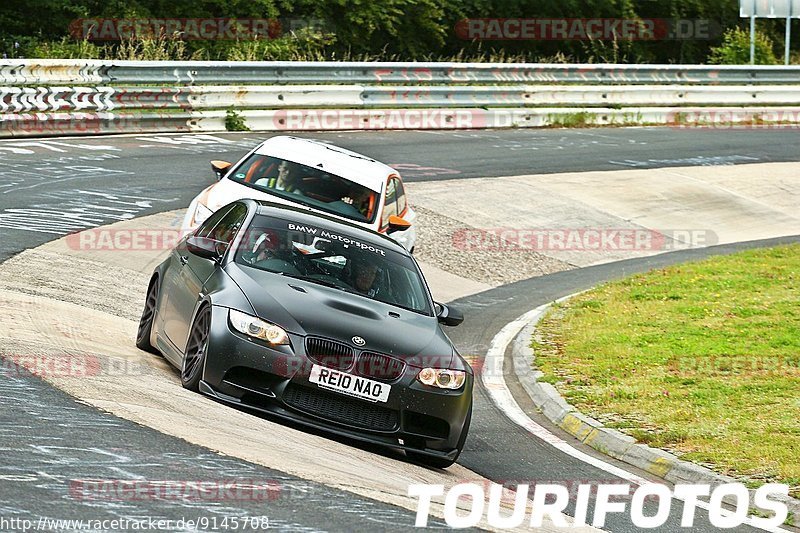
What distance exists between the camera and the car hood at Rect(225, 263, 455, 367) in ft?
28.0

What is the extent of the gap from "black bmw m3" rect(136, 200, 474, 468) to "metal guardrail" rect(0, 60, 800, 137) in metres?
13.0

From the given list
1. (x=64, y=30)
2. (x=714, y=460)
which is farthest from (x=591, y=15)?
(x=714, y=460)

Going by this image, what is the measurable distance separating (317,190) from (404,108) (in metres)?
13.3

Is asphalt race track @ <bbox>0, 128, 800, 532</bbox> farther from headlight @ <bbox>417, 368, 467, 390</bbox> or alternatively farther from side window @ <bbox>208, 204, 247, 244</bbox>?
side window @ <bbox>208, 204, 247, 244</bbox>

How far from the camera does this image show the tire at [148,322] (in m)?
10.6

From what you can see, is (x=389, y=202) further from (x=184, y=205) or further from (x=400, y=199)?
(x=184, y=205)

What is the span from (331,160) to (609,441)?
583 centimetres

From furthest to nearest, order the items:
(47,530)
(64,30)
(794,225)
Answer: (64,30)
(794,225)
(47,530)

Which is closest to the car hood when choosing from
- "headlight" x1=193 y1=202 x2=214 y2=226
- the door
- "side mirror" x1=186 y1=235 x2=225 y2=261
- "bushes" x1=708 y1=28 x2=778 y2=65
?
"side mirror" x1=186 y1=235 x2=225 y2=261

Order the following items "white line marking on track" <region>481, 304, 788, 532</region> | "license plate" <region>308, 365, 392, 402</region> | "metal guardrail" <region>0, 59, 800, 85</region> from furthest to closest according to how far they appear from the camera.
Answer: "metal guardrail" <region>0, 59, 800, 85</region> < "white line marking on track" <region>481, 304, 788, 532</region> < "license plate" <region>308, 365, 392, 402</region>

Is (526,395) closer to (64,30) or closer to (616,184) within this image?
(616,184)

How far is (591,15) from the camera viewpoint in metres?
48.2

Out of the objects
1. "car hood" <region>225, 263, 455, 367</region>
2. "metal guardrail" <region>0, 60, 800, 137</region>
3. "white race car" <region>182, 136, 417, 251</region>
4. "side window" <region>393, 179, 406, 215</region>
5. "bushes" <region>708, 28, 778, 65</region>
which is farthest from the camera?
"bushes" <region>708, 28, 778, 65</region>

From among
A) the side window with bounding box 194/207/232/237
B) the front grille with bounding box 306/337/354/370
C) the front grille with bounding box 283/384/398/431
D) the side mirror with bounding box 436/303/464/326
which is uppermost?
the side window with bounding box 194/207/232/237
